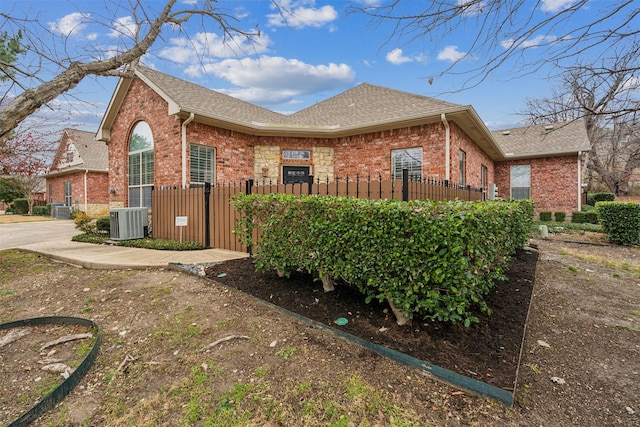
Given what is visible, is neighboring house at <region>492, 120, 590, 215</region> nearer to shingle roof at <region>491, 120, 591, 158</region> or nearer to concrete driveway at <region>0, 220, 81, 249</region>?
shingle roof at <region>491, 120, 591, 158</region>

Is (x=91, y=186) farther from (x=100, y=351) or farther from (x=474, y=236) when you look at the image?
(x=474, y=236)

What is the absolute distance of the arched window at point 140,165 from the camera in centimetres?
951

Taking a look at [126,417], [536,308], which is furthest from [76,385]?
[536,308]

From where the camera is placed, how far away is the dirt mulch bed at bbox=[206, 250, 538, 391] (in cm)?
229

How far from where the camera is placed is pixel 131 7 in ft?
20.9

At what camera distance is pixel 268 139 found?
10.0m

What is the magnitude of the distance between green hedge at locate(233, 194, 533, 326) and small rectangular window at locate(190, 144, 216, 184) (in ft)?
20.0

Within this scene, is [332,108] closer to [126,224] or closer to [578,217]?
[126,224]

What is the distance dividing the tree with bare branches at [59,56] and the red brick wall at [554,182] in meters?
15.7

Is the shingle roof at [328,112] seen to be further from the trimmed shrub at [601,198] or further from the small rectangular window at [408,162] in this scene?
the trimmed shrub at [601,198]

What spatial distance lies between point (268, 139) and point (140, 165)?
4.21 m

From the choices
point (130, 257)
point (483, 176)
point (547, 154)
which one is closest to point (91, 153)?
point (130, 257)

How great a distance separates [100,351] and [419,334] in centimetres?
281

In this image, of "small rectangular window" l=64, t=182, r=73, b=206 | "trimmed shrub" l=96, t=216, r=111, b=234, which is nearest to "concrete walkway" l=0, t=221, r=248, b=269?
"trimmed shrub" l=96, t=216, r=111, b=234
